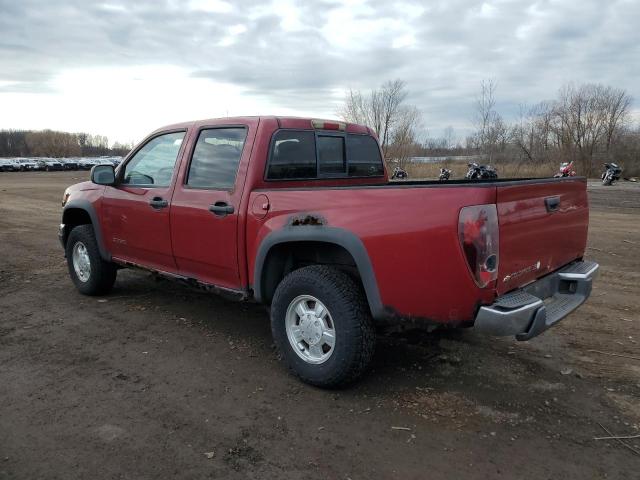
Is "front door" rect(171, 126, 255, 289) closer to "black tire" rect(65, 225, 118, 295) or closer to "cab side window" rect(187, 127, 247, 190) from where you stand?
"cab side window" rect(187, 127, 247, 190)

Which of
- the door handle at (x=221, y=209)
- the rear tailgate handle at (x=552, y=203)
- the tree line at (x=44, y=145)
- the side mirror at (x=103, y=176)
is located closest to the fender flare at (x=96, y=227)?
the side mirror at (x=103, y=176)

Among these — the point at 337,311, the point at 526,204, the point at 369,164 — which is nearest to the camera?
the point at 526,204

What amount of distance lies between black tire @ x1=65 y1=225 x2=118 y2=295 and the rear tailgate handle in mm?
4513

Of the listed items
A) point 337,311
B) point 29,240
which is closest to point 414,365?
point 337,311

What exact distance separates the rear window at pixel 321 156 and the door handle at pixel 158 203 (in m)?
1.14

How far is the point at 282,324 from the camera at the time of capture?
12.4 feet

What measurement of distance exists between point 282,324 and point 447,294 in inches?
52.2

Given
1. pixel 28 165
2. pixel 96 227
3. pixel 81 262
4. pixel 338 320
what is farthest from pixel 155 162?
pixel 28 165

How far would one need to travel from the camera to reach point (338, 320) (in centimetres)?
339

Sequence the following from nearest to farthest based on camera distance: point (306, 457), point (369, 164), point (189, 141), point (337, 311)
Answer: point (306, 457) → point (337, 311) → point (189, 141) → point (369, 164)

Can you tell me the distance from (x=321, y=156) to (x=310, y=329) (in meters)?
1.65

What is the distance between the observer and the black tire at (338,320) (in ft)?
11.0

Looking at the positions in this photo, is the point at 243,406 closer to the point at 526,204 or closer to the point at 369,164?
the point at 526,204

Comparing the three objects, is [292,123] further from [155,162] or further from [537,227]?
[537,227]
